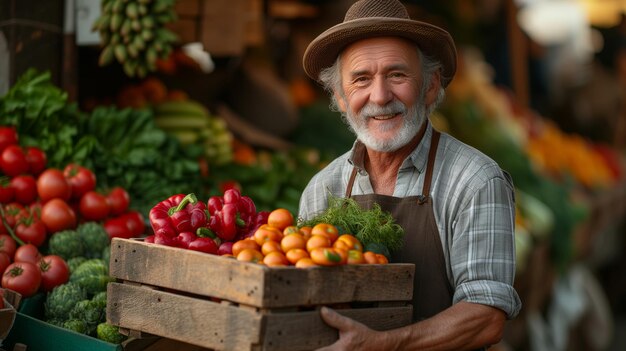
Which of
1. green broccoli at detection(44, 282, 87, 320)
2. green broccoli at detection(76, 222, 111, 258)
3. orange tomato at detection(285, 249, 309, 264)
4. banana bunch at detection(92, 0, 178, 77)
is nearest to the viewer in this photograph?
orange tomato at detection(285, 249, 309, 264)

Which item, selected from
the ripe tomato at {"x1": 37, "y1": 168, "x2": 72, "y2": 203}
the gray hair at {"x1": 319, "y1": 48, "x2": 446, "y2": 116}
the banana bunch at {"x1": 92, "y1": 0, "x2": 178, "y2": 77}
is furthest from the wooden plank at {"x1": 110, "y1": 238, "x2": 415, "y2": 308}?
the banana bunch at {"x1": 92, "y1": 0, "x2": 178, "y2": 77}

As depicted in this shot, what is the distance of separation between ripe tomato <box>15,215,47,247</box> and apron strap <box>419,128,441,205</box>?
1681 mm

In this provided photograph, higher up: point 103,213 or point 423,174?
point 423,174

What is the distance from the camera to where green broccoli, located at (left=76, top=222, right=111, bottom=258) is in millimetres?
3717

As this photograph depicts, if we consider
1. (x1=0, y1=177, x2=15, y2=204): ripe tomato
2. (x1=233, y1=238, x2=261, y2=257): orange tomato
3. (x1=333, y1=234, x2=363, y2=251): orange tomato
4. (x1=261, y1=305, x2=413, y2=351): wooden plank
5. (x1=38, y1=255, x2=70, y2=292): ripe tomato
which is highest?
(x1=333, y1=234, x2=363, y2=251): orange tomato

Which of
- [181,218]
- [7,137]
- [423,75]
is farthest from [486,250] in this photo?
[7,137]

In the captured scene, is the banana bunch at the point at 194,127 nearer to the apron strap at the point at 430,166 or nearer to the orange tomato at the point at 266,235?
the apron strap at the point at 430,166

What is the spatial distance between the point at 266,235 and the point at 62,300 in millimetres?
1072

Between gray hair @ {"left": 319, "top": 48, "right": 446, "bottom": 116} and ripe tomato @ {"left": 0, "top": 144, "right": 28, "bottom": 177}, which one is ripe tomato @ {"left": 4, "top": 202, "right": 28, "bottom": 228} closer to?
ripe tomato @ {"left": 0, "top": 144, "right": 28, "bottom": 177}

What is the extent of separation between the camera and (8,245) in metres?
3.53

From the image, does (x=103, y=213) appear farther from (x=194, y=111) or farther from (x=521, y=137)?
(x=521, y=137)

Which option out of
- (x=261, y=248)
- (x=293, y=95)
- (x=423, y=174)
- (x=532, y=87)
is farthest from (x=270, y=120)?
(x=532, y=87)

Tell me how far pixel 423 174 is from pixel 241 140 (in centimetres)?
315

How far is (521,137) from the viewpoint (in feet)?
30.0
